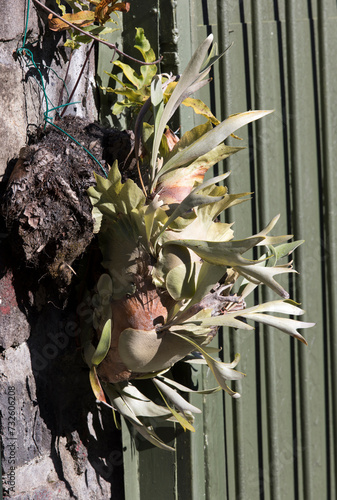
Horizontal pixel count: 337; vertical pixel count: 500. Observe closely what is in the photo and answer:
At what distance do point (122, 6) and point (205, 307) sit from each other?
81 cm

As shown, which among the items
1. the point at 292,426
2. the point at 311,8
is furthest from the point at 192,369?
the point at 311,8

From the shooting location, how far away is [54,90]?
151cm

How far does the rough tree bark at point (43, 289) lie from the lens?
1263mm

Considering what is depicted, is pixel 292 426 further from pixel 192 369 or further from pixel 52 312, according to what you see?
pixel 52 312

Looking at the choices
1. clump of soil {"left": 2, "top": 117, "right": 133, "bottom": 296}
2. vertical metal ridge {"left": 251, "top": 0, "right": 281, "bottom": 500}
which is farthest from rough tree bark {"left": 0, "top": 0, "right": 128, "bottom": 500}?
vertical metal ridge {"left": 251, "top": 0, "right": 281, "bottom": 500}

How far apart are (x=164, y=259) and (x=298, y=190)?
35.1 inches

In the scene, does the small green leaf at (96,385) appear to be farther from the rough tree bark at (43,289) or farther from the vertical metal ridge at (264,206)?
the vertical metal ridge at (264,206)

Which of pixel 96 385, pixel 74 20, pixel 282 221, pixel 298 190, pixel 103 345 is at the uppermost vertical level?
pixel 74 20

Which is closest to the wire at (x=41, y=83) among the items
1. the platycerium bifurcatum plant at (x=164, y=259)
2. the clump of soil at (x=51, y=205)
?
the clump of soil at (x=51, y=205)

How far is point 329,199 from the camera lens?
2027 mm

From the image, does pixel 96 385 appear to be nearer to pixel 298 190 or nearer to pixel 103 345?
pixel 103 345

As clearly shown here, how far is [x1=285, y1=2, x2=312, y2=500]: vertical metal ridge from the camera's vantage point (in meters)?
1.98

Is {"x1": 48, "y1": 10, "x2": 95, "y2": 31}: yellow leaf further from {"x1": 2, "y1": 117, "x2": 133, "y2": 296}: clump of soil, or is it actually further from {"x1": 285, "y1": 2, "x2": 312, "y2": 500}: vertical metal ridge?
{"x1": 285, "y1": 2, "x2": 312, "y2": 500}: vertical metal ridge

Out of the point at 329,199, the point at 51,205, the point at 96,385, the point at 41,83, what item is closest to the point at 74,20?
the point at 41,83
